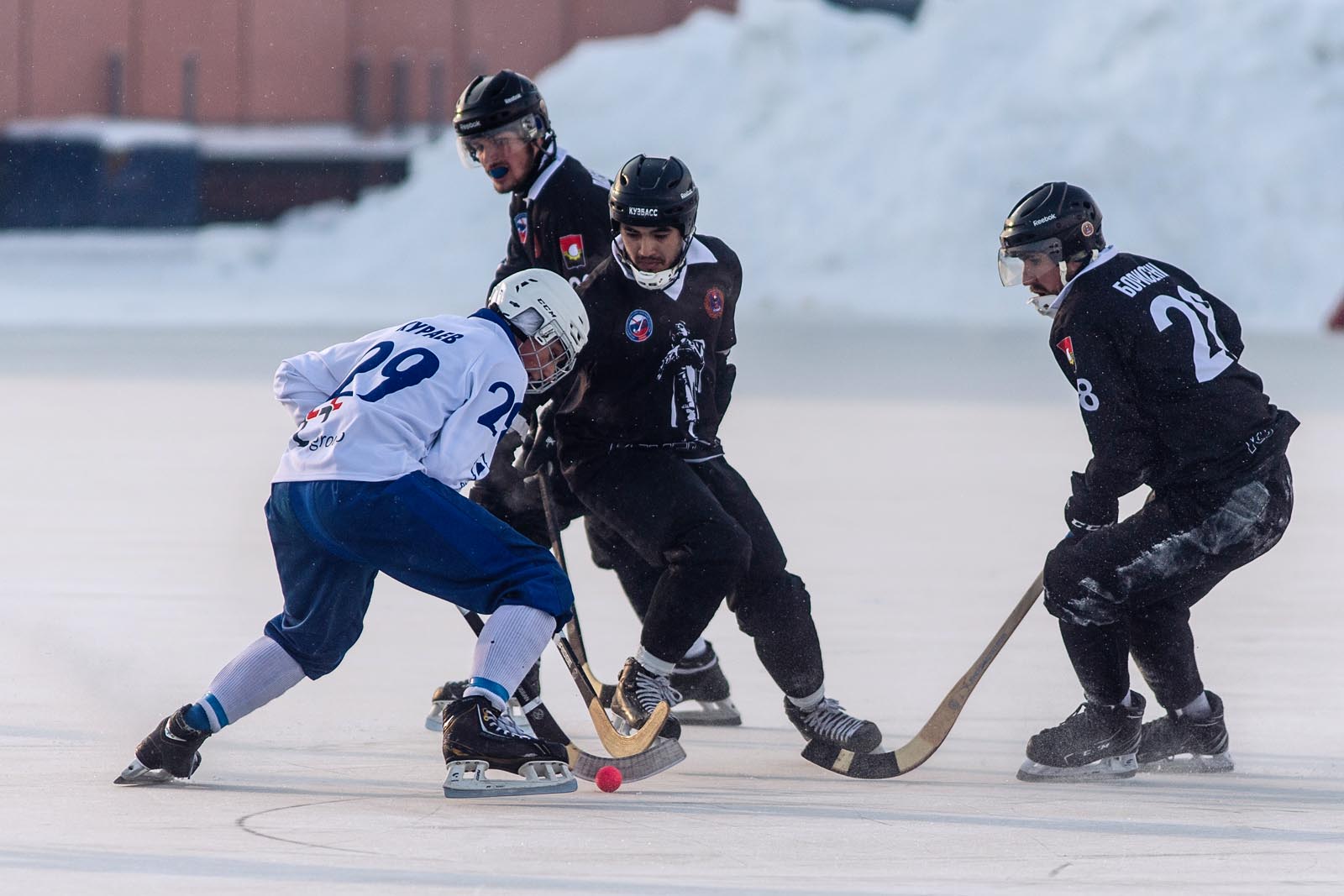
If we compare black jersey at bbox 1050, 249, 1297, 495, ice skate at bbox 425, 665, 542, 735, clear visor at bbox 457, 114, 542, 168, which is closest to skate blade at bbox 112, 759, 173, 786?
ice skate at bbox 425, 665, 542, 735

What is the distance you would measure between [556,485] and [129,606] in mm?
1922

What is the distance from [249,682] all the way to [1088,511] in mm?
1929

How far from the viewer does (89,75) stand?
25.5m

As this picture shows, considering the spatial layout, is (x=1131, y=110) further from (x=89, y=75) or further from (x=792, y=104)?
(x=89, y=75)

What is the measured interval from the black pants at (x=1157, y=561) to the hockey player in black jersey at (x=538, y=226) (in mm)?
1027

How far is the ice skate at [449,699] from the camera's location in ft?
16.2

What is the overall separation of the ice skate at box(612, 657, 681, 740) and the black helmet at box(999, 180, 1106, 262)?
1302 millimetres

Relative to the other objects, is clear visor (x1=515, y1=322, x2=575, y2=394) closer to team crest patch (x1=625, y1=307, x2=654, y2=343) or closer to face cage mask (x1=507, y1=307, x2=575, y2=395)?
face cage mask (x1=507, y1=307, x2=575, y2=395)

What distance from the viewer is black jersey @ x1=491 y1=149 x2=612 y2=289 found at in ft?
17.6

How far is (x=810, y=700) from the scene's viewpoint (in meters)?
4.79

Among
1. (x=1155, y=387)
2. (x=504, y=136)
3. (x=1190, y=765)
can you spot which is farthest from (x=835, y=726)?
(x=504, y=136)

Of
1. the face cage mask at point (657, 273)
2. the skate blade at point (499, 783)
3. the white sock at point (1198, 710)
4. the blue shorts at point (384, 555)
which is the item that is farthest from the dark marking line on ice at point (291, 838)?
the white sock at point (1198, 710)

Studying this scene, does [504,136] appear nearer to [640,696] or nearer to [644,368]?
[644,368]

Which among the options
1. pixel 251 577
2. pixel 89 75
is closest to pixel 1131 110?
pixel 89 75
